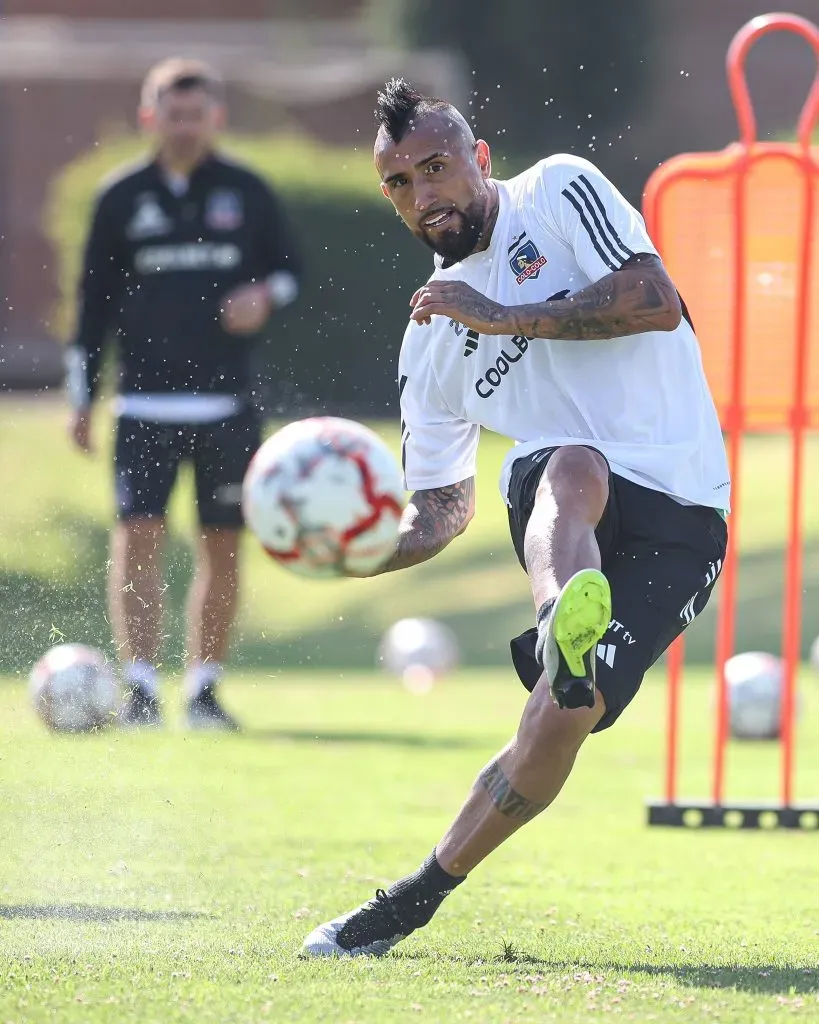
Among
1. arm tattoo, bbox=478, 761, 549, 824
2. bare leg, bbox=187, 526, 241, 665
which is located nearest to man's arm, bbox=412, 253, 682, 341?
arm tattoo, bbox=478, 761, 549, 824

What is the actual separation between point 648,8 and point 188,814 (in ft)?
106

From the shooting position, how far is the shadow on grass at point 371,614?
487 inches

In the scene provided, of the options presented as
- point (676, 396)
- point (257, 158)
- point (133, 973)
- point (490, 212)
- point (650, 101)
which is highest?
point (650, 101)

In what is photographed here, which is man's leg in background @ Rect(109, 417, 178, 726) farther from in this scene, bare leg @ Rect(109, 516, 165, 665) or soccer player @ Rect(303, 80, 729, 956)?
soccer player @ Rect(303, 80, 729, 956)

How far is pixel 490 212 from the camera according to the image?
513cm

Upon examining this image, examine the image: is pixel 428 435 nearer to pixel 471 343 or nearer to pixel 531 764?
pixel 471 343

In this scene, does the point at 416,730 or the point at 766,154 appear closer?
the point at 766,154

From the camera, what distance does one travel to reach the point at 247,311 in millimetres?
8867

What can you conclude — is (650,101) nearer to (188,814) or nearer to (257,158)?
(257,158)

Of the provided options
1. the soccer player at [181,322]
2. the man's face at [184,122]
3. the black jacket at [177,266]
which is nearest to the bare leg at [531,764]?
the soccer player at [181,322]

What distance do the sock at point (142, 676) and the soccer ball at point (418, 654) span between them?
12.5ft

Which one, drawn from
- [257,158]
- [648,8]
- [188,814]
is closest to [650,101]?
[648,8]

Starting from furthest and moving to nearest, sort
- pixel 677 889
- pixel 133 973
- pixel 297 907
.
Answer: pixel 677 889 < pixel 297 907 < pixel 133 973

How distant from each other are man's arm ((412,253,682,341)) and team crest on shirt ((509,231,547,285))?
257 mm
